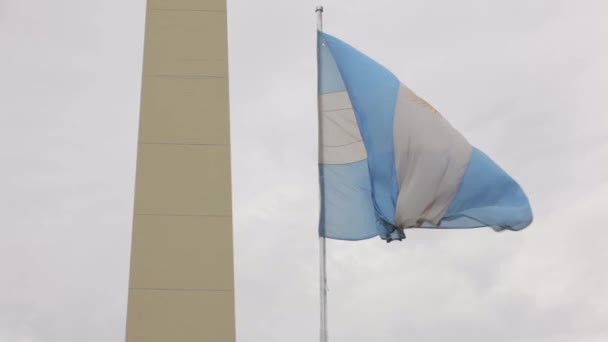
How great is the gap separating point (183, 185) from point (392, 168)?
6.83 ft

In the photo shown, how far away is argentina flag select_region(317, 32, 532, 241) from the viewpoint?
39.8ft

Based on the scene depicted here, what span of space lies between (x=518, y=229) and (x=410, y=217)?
3.23ft

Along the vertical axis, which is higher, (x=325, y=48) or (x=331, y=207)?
(x=325, y=48)

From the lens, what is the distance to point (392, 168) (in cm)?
1238

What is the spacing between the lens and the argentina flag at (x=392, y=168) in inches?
478

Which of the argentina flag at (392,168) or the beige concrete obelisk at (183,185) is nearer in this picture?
the argentina flag at (392,168)

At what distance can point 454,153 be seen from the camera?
40.4 ft

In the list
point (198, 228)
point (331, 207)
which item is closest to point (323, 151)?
point (331, 207)

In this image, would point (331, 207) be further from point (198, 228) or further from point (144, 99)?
point (144, 99)

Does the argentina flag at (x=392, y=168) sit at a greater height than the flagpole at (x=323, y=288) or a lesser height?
greater

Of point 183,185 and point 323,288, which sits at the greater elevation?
point 183,185

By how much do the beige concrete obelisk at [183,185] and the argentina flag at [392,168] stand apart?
120 cm

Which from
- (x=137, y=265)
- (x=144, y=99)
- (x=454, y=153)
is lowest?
(x=137, y=265)

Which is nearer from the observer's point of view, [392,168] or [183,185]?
[392,168]
